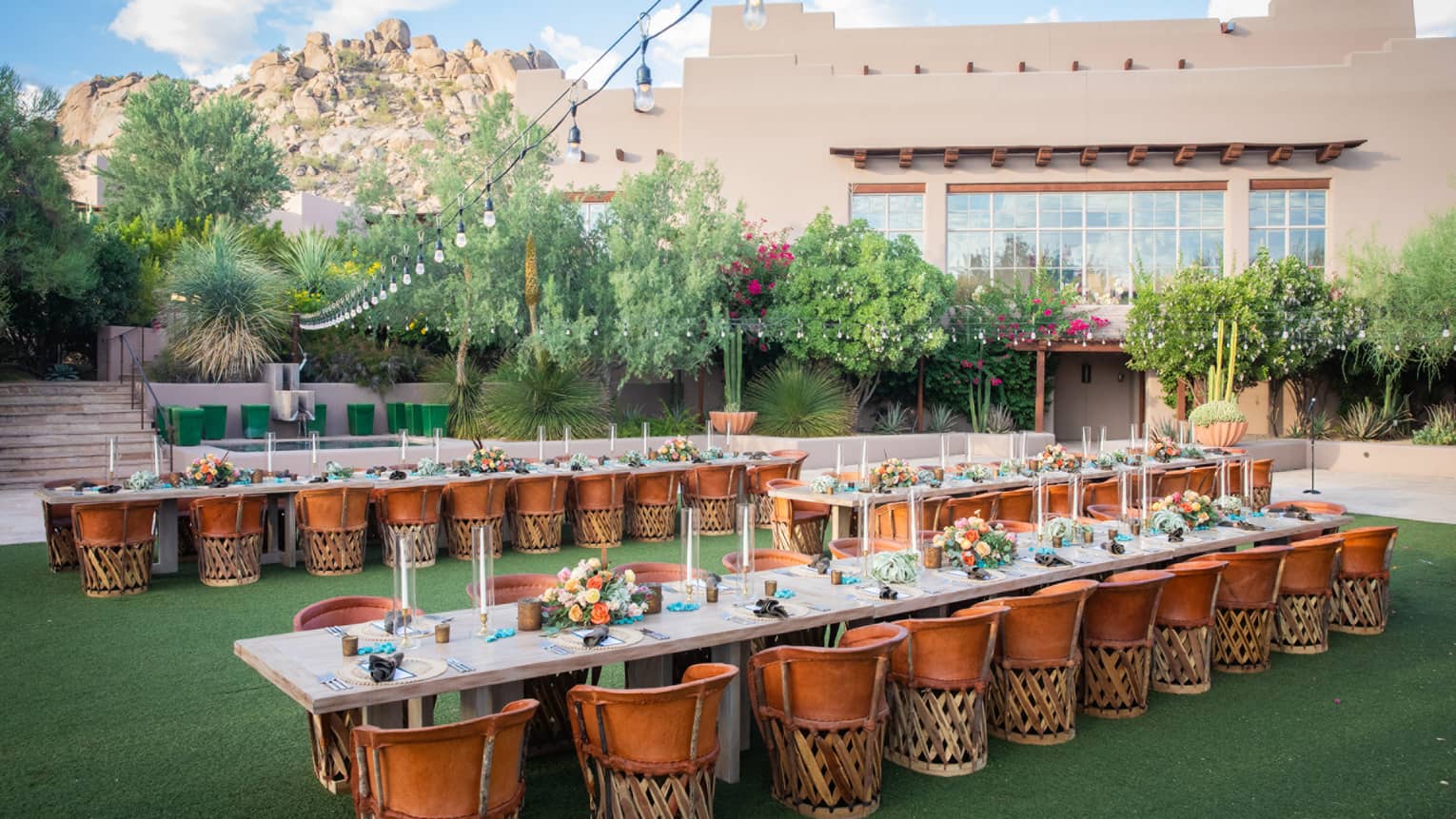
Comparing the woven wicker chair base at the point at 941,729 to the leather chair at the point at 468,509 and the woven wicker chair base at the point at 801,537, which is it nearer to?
the woven wicker chair base at the point at 801,537

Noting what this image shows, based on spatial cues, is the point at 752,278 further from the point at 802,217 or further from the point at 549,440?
the point at 549,440

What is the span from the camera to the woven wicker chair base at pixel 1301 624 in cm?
771

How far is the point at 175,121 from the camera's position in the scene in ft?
126

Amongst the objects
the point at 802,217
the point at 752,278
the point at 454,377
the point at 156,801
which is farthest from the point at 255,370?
the point at 156,801

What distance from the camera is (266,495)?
1034 centimetres

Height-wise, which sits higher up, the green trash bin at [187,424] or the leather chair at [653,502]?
the green trash bin at [187,424]

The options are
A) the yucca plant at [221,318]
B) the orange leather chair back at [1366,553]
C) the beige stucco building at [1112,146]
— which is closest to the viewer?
the orange leather chair back at [1366,553]

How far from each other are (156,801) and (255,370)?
1617 centimetres

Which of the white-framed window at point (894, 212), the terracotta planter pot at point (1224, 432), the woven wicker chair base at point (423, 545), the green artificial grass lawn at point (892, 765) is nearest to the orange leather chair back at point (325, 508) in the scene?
the woven wicker chair base at point (423, 545)

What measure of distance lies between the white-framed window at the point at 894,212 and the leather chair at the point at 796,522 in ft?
52.0

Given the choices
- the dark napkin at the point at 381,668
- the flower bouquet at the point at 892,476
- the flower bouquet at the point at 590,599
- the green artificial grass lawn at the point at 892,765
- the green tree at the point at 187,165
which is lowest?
the green artificial grass lawn at the point at 892,765

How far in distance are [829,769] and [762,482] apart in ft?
27.1

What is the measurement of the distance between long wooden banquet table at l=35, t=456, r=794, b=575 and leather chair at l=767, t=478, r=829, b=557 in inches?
75.3

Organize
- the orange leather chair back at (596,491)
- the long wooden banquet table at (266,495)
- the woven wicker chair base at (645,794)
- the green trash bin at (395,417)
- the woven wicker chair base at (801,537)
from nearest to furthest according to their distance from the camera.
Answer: the woven wicker chair base at (645,794) → the long wooden banquet table at (266,495) → the woven wicker chair base at (801,537) → the orange leather chair back at (596,491) → the green trash bin at (395,417)
